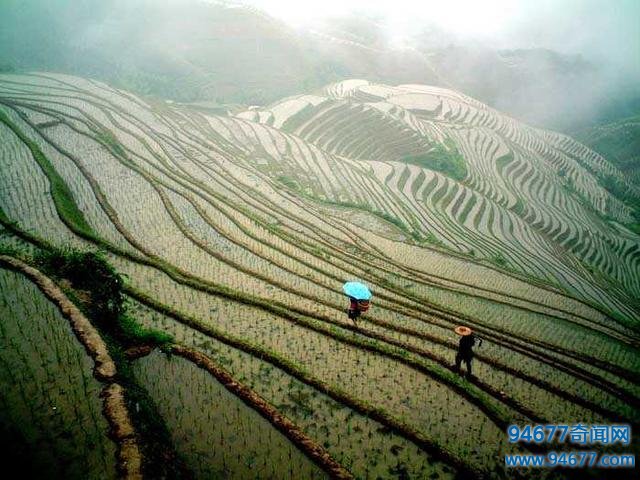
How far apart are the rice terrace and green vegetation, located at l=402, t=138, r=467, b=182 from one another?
1085cm

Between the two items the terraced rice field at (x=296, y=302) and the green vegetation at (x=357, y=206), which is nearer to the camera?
the terraced rice field at (x=296, y=302)

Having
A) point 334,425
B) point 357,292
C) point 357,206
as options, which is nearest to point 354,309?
point 357,292

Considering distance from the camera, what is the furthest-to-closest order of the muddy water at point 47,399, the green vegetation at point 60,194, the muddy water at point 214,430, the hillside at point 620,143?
the hillside at point 620,143 < the green vegetation at point 60,194 < the muddy water at point 214,430 < the muddy water at point 47,399

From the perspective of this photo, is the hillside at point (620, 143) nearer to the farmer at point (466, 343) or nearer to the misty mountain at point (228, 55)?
the misty mountain at point (228, 55)

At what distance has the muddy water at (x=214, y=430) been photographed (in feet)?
14.5

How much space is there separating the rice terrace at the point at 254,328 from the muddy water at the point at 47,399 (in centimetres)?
2

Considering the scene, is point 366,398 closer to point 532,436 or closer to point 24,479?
point 532,436

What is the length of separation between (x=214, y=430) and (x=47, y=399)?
2016 millimetres

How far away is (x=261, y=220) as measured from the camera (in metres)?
13.5

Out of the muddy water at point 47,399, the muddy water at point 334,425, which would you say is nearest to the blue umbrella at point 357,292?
the muddy water at point 334,425

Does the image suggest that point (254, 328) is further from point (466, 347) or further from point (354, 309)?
point (466, 347)

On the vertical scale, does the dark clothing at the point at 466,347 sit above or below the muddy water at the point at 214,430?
above

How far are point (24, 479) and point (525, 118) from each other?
99.5m

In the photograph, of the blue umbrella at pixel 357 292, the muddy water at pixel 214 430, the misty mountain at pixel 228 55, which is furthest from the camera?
the misty mountain at pixel 228 55
